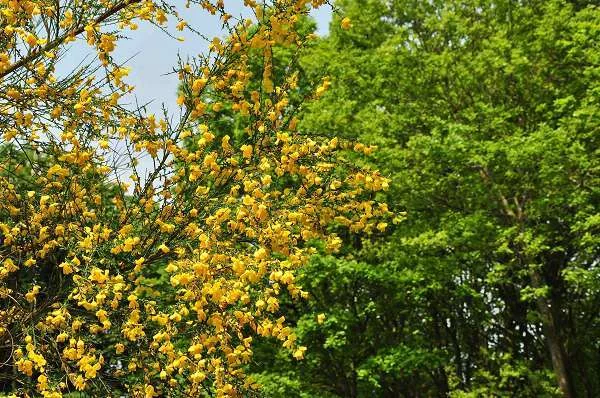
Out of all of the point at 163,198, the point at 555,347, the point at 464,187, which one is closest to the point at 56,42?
the point at 163,198

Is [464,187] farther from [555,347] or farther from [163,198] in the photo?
[163,198]

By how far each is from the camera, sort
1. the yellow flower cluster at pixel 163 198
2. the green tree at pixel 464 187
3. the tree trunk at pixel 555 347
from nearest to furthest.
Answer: the yellow flower cluster at pixel 163 198
the green tree at pixel 464 187
the tree trunk at pixel 555 347

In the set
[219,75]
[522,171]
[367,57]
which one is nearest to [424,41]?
[367,57]

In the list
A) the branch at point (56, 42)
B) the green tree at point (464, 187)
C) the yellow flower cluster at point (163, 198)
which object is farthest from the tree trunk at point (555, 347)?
the branch at point (56, 42)

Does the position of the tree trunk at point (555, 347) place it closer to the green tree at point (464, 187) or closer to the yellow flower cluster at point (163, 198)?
the green tree at point (464, 187)

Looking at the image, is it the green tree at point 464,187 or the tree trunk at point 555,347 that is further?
the tree trunk at point 555,347

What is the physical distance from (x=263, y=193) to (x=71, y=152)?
1.76m

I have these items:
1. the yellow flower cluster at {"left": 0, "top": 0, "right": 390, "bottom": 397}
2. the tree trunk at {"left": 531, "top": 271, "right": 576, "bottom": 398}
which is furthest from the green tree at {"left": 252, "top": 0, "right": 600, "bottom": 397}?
the yellow flower cluster at {"left": 0, "top": 0, "right": 390, "bottom": 397}

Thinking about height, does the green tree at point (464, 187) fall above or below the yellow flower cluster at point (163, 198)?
above

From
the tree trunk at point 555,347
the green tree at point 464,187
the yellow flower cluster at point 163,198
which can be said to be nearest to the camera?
the yellow flower cluster at point 163,198

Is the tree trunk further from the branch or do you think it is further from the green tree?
the branch

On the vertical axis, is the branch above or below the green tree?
below

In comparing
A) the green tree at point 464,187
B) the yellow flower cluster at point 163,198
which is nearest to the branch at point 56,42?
the yellow flower cluster at point 163,198

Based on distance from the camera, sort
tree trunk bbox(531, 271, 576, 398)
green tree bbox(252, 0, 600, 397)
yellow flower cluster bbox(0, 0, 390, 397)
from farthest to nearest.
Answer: tree trunk bbox(531, 271, 576, 398)
green tree bbox(252, 0, 600, 397)
yellow flower cluster bbox(0, 0, 390, 397)
